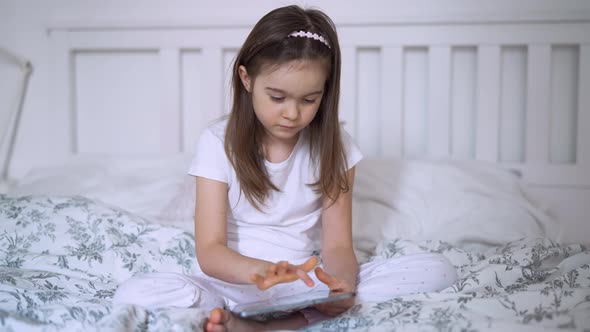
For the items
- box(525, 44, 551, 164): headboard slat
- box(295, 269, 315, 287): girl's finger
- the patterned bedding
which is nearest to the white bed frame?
box(525, 44, 551, 164): headboard slat

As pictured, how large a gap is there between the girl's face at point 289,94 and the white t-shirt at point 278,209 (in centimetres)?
12

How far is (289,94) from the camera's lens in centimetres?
98

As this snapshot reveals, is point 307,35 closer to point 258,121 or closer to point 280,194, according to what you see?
point 258,121

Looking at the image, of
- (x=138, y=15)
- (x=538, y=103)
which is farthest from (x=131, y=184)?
(x=538, y=103)

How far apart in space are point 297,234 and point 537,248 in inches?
17.3

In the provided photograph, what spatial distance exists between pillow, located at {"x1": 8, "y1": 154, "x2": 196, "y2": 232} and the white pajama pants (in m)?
0.43

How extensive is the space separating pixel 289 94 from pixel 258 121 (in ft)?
0.50

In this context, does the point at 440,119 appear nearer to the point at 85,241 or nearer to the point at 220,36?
the point at 220,36

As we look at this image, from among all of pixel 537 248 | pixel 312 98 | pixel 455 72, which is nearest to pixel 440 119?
pixel 455 72

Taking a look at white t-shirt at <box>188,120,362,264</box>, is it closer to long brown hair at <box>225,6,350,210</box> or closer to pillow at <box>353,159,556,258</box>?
long brown hair at <box>225,6,350,210</box>

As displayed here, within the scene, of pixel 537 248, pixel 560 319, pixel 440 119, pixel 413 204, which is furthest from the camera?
pixel 440 119

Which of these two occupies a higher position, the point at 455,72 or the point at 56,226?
the point at 455,72

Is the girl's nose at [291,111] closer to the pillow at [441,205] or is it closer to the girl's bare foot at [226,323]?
the girl's bare foot at [226,323]

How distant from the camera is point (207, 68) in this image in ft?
5.92
